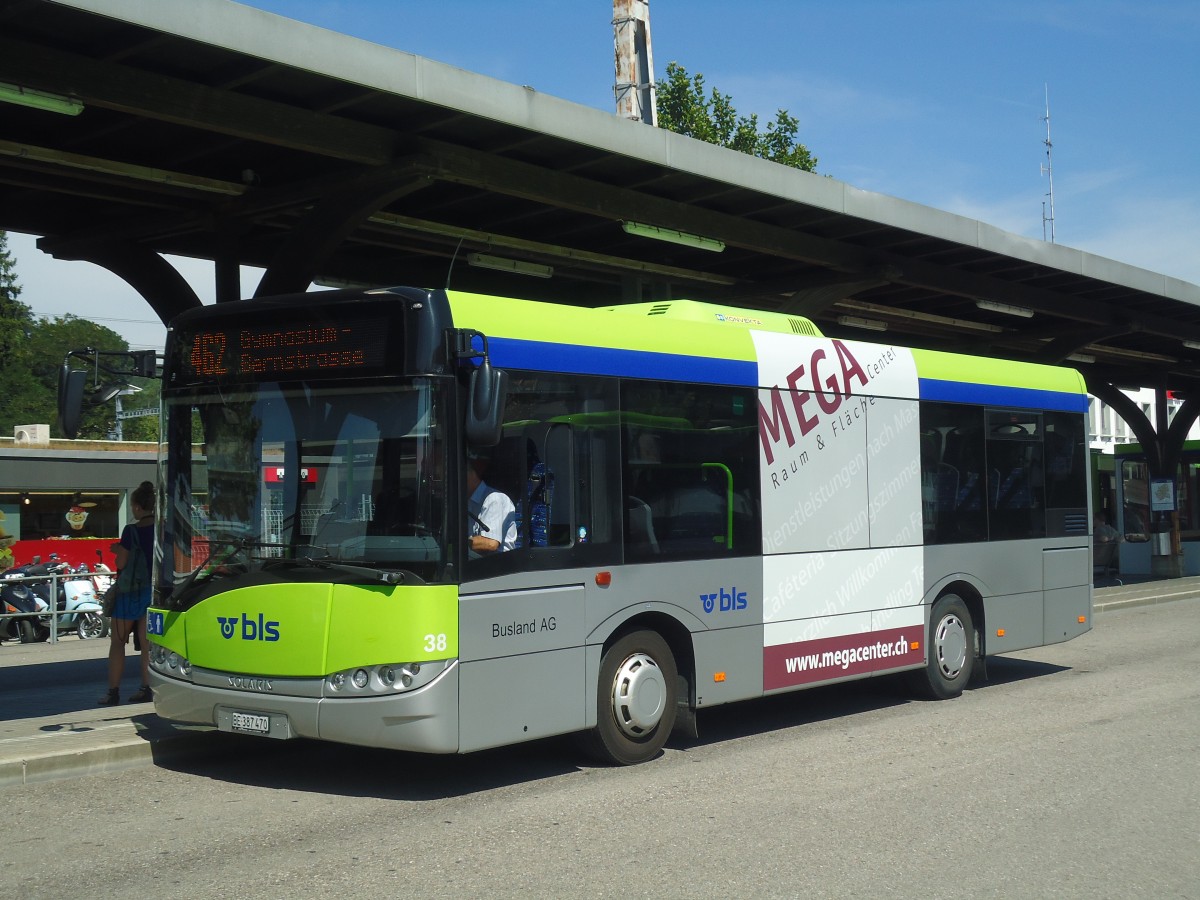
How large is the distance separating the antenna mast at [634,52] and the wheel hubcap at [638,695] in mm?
12936

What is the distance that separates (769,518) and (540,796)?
3032mm

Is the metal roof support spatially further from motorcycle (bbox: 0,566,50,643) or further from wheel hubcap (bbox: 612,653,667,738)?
motorcycle (bbox: 0,566,50,643)

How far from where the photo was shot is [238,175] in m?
11.7

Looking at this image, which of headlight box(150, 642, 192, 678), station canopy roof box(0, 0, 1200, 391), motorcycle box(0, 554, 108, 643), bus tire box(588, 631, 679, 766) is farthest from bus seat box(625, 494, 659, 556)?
motorcycle box(0, 554, 108, 643)

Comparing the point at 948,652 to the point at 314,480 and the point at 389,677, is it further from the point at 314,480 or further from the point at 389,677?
the point at 314,480

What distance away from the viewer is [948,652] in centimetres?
1167

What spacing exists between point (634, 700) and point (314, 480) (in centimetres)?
259

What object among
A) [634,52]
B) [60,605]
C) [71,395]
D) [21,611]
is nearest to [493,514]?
[71,395]

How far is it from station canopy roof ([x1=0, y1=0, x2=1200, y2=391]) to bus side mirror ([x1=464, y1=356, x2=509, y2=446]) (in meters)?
2.96

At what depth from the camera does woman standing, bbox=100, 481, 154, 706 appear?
35.0ft

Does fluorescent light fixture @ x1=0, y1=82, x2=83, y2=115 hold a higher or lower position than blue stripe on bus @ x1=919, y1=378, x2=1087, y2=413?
higher

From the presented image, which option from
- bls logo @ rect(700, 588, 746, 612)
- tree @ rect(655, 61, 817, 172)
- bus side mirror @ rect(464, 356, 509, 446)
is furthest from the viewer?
tree @ rect(655, 61, 817, 172)

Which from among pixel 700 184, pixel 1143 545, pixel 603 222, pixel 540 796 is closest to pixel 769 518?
pixel 540 796

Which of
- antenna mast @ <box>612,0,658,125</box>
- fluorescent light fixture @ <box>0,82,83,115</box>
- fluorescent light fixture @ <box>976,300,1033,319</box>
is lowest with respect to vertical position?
fluorescent light fixture @ <box>0,82,83,115</box>
